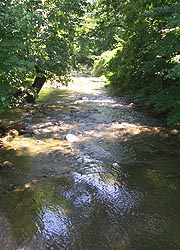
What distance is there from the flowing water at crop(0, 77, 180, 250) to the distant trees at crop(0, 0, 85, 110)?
1.33 meters

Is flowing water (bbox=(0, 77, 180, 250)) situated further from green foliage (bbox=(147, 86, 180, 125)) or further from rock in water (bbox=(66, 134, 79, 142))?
green foliage (bbox=(147, 86, 180, 125))

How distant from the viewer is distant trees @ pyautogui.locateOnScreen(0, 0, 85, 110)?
5.11 meters

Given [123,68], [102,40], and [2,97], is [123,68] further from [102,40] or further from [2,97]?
[2,97]

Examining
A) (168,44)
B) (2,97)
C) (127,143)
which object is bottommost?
(127,143)

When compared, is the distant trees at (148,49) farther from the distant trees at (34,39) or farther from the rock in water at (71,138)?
the rock in water at (71,138)

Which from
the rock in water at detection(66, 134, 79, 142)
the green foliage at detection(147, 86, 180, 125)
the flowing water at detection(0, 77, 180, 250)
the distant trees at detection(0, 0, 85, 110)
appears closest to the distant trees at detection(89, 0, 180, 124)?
the green foliage at detection(147, 86, 180, 125)

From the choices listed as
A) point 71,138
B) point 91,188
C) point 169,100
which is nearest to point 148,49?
point 169,100

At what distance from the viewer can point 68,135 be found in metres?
8.22

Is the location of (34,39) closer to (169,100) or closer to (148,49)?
(148,49)

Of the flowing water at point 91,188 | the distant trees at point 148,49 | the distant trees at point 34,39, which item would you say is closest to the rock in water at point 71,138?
the flowing water at point 91,188

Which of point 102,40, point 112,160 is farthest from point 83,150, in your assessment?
point 102,40

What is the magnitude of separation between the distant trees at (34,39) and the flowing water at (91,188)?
1.33 meters

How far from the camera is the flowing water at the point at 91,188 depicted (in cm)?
388

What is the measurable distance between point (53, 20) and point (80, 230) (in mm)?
7896
